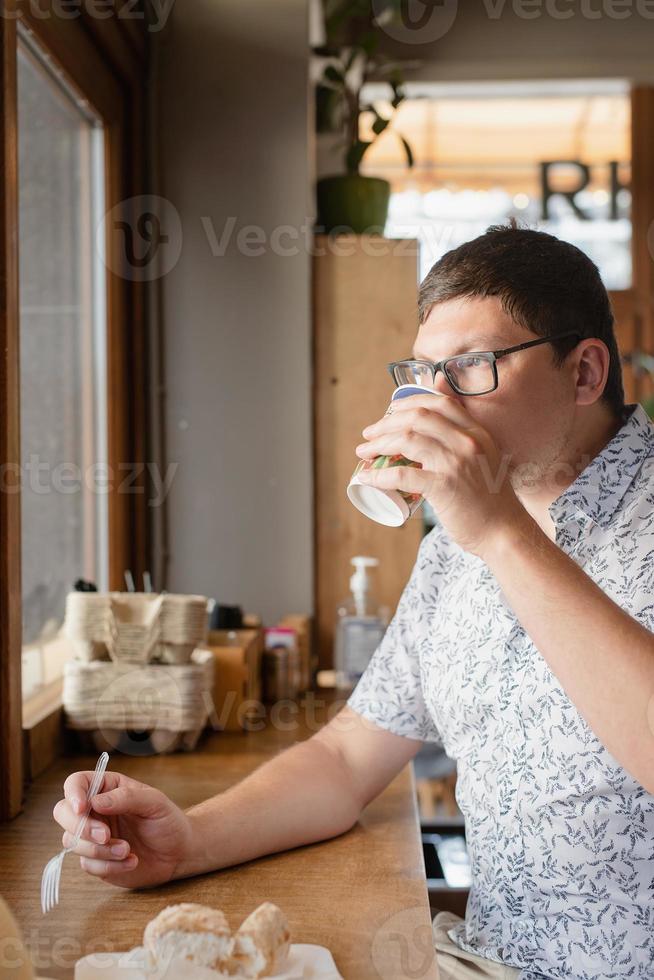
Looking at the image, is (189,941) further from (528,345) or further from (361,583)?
(361,583)

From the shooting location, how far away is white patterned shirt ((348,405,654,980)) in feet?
3.43

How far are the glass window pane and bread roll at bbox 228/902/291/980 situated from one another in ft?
8.19

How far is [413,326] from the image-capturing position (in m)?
2.16

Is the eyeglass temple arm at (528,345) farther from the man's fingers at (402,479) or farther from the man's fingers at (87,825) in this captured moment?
the man's fingers at (87,825)

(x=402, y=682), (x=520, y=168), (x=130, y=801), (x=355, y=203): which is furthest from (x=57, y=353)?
(x=520, y=168)

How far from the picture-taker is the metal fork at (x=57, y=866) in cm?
93

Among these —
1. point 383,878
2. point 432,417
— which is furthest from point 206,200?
point 383,878

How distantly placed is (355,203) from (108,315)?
0.63m

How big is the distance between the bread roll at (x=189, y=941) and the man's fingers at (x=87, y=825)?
17 cm

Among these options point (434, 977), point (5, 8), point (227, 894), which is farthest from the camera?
point (5, 8)

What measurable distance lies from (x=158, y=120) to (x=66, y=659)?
1.19 meters

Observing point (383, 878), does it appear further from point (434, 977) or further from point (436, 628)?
point (436, 628)

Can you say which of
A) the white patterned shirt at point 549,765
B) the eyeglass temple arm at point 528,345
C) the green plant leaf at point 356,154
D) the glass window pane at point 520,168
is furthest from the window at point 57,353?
the glass window pane at point 520,168

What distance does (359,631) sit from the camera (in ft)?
6.67
